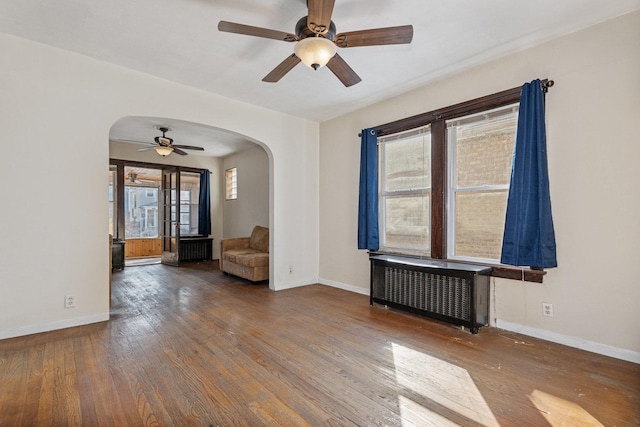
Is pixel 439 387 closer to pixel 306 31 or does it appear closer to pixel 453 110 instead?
pixel 306 31

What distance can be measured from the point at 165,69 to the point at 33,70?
121cm

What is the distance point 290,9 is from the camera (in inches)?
98.5

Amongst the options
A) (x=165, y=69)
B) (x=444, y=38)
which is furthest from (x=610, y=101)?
(x=165, y=69)

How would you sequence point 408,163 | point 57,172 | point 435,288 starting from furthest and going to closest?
point 408,163 < point 435,288 < point 57,172

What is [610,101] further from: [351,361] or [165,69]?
[165,69]

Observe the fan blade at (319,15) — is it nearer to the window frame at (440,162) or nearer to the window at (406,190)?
the window frame at (440,162)

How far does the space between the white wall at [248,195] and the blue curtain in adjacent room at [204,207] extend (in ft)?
1.62

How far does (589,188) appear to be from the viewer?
8.80ft

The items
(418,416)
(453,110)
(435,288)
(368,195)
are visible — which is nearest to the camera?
(418,416)

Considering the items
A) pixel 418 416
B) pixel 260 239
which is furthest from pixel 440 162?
pixel 260 239

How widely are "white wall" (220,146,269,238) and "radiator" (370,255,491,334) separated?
3.45 m

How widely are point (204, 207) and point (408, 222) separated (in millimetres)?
5762

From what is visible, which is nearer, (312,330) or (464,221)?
(312,330)

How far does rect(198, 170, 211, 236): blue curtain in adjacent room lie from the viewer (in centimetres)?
804
